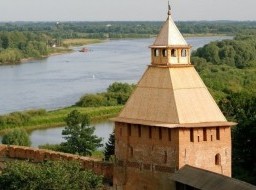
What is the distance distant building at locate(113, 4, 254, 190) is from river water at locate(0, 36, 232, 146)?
63.3ft

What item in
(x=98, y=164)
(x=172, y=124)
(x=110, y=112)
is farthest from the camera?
(x=110, y=112)

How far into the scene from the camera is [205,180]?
39.5 feet

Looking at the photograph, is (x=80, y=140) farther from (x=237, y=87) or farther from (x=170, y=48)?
(x=237, y=87)

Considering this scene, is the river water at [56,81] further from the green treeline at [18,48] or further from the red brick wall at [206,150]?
the red brick wall at [206,150]

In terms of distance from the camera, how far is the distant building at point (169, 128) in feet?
42.1

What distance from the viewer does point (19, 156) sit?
651 inches

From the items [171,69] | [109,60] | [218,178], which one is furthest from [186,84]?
[109,60]

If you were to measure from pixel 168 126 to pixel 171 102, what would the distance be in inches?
A: 22.5

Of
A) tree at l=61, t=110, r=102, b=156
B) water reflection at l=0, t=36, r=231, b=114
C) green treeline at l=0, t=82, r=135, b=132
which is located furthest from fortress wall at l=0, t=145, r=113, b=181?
water reflection at l=0, t=36, r=231, b=114

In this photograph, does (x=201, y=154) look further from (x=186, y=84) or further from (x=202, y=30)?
(x=202, y=30)

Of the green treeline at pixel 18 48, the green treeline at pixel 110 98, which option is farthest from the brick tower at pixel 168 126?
the green treeline at pixel 18 48

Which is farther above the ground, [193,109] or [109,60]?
[193,109]

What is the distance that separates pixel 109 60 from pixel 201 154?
71140 mm

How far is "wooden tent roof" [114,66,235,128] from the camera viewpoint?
13.0m
